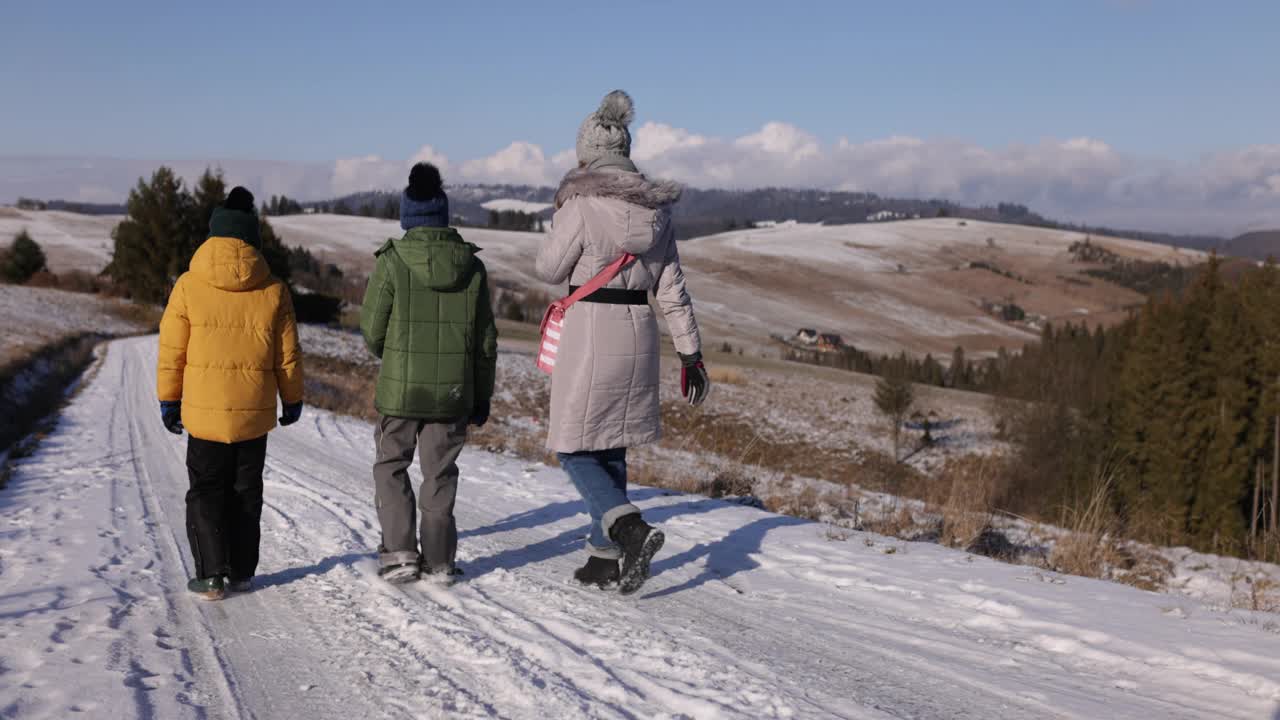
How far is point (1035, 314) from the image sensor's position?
12900 cm

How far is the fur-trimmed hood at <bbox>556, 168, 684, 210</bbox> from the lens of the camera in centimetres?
498

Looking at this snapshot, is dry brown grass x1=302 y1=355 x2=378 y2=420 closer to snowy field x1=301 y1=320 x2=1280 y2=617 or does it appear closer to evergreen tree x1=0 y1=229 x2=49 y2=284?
snowy field x1=301 y1=320 x2=1280 y2=617

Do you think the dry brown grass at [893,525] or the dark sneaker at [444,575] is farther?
the dry brown grass at [893,525]

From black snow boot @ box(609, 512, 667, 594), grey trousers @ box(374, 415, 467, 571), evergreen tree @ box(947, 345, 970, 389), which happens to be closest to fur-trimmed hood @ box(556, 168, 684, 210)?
grey trousers @ box(374, 415, 467, 571)

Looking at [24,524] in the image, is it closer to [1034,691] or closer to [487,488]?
[487,488]

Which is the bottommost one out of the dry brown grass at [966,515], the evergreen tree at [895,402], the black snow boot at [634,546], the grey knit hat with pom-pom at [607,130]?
the evergreen tree at [895,402]

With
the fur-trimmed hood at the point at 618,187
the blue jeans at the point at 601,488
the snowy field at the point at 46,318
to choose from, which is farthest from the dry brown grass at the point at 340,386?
the snowy field at the point at 46,318

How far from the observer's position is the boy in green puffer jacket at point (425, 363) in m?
5.23

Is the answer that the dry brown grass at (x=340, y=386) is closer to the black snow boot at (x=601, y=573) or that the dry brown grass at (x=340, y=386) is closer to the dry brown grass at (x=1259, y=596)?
the black snow boot at (x=601, y=573)

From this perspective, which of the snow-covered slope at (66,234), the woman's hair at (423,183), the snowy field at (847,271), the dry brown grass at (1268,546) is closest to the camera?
the woman's hair at (423,183)

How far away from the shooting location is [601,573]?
17.5 feet

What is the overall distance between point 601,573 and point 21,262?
62.2m

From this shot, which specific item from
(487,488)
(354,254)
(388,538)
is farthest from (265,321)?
(354,254)

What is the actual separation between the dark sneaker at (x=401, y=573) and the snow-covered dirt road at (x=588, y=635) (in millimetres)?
96
